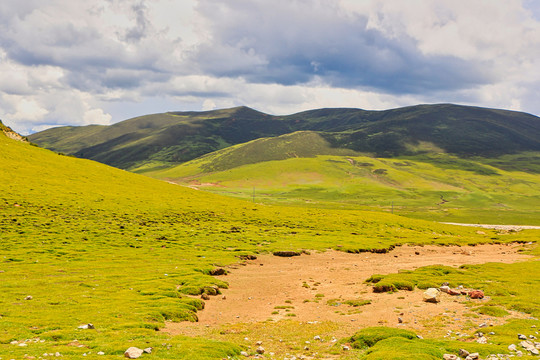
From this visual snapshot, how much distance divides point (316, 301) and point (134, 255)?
31064 mm

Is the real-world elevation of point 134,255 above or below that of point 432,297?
below

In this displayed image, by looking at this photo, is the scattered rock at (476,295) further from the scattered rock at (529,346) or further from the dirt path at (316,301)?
the scattered rock at (529,346)

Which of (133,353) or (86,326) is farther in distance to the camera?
(86,326)

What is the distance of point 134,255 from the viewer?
52531 mm

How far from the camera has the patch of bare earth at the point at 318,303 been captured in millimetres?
26797

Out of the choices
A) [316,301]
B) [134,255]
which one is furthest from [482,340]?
[134,255]

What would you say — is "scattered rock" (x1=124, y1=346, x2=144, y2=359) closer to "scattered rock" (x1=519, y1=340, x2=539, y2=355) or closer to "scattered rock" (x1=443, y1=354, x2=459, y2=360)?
"scattered rock" (x1=443, y1=354, x2=459, y2=360)

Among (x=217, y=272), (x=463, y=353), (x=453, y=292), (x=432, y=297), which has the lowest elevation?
(x=217, y=272)

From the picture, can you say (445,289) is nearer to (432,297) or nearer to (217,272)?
(432,297)

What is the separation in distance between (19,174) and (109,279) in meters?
82.2

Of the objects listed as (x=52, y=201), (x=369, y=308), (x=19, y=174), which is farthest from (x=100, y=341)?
(x=19, y=174)

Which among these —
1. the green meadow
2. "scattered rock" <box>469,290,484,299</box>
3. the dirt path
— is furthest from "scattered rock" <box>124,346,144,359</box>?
"scattered rock" <box>469,290,484,299</box>

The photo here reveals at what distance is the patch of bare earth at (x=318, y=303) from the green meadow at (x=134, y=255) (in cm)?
244

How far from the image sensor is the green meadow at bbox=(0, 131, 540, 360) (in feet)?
66.1
